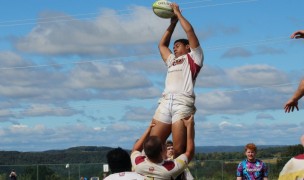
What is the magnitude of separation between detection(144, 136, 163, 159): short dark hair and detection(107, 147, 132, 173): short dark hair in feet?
0.98

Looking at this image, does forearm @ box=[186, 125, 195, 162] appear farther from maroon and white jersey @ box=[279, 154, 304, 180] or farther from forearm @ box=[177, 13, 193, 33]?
maroon and white jersey @ box=[279, 154, 304, 180]

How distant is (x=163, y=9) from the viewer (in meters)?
10.2

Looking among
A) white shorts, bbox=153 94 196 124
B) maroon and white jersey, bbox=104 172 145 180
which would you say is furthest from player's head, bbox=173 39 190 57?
maroon and white jersey, bbox=104 172 145 180

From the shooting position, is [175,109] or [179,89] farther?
[179,89]

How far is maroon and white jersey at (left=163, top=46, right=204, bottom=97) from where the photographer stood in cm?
980

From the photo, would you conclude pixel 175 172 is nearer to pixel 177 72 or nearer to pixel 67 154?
pixel 177 72

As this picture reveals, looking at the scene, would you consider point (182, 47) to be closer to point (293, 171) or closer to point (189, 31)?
point (189, 31)

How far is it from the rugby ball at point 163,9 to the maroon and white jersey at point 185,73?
25.8 inches

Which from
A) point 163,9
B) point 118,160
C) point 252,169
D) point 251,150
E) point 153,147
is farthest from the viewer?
point 252,169

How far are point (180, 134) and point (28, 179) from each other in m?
38.2

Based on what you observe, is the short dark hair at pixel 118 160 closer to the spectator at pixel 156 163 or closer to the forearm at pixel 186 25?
the spectator at pixel 156 163

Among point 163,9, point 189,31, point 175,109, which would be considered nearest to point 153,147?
point 175,109

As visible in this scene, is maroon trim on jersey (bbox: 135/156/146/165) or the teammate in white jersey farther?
the teammate in white jersey

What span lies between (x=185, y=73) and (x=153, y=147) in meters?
2.19
